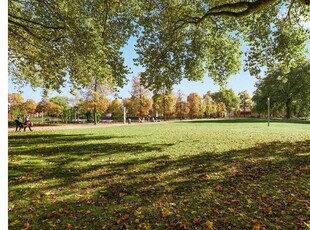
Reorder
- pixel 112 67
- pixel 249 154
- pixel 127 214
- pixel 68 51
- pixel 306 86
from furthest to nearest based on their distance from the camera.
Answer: pixel 306 86 → pixel 112 67 → pixel 68 51 → pixel 249 154 → pixel 127 214

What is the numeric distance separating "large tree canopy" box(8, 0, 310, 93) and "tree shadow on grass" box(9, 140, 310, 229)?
708 centimetres

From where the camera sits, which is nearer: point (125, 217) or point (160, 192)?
point (125, 217)

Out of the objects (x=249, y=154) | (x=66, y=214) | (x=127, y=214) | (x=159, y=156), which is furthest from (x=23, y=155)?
(x=249, y=154)

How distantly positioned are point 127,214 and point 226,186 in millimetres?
3099

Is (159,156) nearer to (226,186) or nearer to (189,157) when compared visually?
(189,157)

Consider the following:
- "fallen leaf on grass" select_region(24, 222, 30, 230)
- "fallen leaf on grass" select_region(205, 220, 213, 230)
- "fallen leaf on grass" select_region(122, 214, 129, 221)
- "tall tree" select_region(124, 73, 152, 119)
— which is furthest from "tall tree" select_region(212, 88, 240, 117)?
"fallen leaf on grass" select_region(24, 222, 30, 230)

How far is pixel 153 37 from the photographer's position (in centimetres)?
1742

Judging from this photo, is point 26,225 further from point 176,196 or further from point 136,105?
point 136,105

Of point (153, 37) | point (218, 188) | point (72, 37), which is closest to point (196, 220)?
point (218, 188)

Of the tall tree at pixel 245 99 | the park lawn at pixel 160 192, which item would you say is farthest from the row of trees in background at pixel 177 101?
the tall tree at pixel 245 99

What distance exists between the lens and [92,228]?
13.9ft

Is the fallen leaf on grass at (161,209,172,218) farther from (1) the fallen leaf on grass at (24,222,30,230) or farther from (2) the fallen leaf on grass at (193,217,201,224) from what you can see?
(1) the fallen leaf on grass at (24,222,30,230)

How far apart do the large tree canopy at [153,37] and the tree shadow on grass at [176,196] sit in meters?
7.08

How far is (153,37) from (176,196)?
14.1 meters
